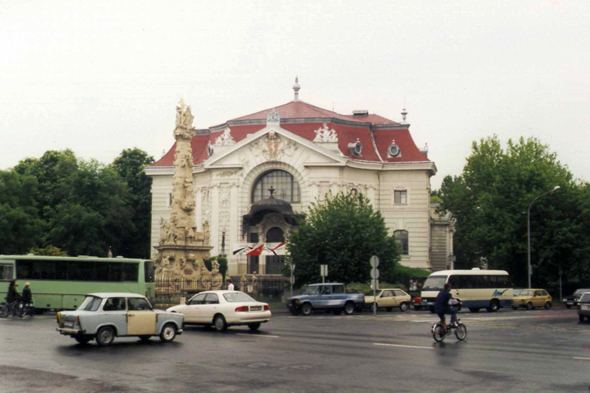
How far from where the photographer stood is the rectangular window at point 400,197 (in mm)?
70000

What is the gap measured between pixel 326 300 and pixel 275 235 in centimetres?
2832

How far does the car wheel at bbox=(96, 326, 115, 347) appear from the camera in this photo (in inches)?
758

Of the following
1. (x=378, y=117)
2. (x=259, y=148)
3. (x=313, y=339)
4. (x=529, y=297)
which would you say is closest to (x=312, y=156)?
(x=259, y=148)

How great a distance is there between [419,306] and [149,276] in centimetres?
1586

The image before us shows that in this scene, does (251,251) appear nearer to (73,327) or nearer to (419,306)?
(419,306)

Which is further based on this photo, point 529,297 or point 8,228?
point 8,228

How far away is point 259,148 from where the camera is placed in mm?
67250

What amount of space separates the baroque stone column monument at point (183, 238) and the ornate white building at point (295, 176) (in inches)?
797

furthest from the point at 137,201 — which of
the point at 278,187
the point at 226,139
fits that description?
the point at 278,187

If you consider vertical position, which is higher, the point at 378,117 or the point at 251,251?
the point at 378,117

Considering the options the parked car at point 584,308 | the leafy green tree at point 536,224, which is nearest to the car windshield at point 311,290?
the parked car at point 584,308

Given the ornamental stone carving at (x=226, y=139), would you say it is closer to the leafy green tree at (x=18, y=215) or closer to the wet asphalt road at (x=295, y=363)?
the leafy green tree at (x=18, y=215)

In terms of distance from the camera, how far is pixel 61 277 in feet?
120

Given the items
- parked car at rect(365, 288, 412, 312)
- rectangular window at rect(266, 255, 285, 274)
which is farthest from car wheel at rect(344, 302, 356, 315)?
rectangular window at rect(266, 255, 285, 274)
